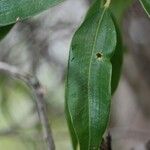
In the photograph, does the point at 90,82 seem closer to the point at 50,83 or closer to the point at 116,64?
the point at 116,64

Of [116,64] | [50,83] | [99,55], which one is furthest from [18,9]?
[50,83]

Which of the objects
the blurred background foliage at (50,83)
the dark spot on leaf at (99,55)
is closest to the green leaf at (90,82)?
the dark spot on leaf at (99,55)

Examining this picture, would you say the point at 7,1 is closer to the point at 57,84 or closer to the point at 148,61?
the point at 57,84

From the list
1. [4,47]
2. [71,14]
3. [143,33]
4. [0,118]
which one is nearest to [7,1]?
[4,47]

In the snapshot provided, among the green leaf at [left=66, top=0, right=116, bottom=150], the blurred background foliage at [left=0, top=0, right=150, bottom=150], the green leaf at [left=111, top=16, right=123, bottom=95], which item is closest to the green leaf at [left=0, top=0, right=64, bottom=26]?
the green leaf at [left=66, top=0, right=116, bottom=150]

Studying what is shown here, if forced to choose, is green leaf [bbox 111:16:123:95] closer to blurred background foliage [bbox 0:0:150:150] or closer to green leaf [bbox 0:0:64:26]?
green leaf [bbox 0:0:64:26]

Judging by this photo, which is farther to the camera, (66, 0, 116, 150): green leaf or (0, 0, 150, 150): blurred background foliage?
(0, 0, 150, 150): blurred background foliage
